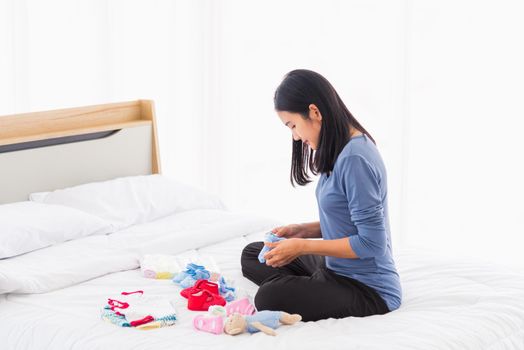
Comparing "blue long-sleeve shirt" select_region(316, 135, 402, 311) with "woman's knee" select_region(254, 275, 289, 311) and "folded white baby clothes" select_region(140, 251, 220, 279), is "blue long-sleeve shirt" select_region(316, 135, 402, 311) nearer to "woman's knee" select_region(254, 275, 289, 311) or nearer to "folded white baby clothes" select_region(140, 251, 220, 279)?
"woman's knee" select_region(254, 275, 289, 311)

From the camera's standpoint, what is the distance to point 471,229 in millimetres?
4359

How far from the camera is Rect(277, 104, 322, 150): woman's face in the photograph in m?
2.20

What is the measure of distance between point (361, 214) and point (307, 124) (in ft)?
0.97

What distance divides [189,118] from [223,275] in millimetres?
2030

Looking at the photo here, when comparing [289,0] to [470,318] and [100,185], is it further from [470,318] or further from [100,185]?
[470,318]

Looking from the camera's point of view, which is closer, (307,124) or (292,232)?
(307,124)

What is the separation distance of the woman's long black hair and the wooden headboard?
136 centimetres

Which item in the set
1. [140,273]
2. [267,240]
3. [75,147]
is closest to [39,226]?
[140,273]

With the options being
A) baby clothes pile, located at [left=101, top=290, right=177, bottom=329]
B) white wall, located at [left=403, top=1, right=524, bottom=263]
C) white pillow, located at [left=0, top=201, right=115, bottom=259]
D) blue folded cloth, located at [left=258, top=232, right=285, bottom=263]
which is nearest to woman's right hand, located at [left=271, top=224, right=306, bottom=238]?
blue folded cloth, located at [left=258, top=232, right=285, bottom=263]

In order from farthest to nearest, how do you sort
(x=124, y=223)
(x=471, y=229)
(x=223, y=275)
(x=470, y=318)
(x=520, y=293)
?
(x=471, y=229) < (x=124, y=223) < (x=223, y=275) < (x=520, y=293) < (x=470, y=318)

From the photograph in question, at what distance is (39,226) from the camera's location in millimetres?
2783

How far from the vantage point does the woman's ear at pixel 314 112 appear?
2.19m

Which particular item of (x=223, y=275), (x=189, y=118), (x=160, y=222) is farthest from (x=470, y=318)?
(x=189, y=118)

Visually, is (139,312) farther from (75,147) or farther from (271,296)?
(75,147)
